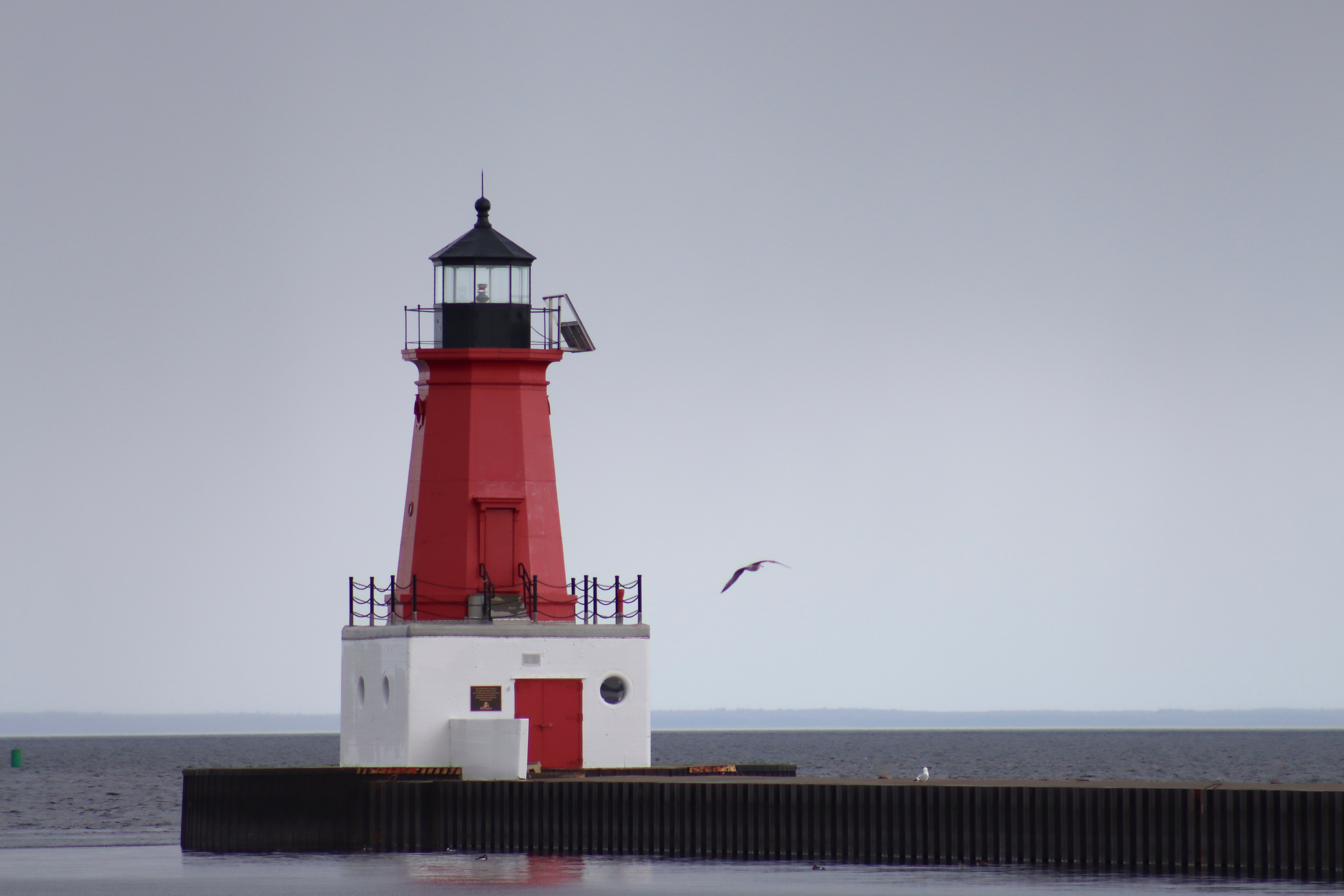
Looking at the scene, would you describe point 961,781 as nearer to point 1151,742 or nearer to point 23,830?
point 23,830

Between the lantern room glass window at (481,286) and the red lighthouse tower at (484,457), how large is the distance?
0.05 feet

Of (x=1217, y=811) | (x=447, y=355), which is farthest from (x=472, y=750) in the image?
(x=1217, y=811)

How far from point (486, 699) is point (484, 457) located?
4.17 metres

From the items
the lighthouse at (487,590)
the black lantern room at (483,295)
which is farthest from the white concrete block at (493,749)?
the black lantern room at (483,295)

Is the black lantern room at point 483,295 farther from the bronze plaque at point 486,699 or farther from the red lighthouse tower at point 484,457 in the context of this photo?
the bronze plaque at point 486,699

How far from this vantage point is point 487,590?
33625mm

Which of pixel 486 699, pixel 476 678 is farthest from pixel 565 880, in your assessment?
pixel 476 678

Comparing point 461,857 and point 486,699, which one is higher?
point 486,699

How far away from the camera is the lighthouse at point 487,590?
32.8m

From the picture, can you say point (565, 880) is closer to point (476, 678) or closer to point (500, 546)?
point (476, 678)

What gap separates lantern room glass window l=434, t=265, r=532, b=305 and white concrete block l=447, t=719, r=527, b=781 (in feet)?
24.0

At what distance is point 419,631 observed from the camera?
32.6m

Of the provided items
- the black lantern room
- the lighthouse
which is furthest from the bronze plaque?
the black lantern room

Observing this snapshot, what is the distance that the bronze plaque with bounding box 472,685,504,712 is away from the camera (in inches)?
1292
